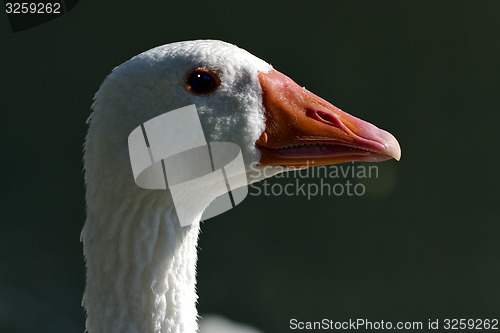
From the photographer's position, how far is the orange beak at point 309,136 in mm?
2191

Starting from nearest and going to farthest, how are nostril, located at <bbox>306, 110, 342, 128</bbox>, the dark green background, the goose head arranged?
1. the goose head
2. nostril, located at <bbox>306, 110, 342, 128</bbox>
3. the dark green background

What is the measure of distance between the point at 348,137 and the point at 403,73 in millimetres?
3567

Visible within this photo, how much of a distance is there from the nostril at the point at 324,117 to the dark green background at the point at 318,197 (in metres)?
3.08

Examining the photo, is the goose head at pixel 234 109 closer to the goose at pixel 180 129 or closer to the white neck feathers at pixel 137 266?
the goose at pixel 180 129

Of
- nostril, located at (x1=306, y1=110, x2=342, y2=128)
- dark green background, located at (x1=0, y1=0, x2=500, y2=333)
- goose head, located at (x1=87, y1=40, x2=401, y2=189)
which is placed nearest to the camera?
goose head, located at (x1=87, y1=40, x2=401, y2=189)

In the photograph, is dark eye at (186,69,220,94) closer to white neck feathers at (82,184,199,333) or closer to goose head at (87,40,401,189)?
goose head at (87,40,401,189)

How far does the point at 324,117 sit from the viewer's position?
7.32 ft

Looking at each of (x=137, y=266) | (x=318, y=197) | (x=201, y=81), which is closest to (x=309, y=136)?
(x=201, y=81)

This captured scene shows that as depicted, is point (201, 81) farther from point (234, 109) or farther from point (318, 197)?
point (318, 197)

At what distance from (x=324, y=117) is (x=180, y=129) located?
454mm

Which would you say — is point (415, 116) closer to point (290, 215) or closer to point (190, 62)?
point (290, 215)

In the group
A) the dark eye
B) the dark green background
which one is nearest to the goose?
the dark eye

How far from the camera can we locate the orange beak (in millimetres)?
2191

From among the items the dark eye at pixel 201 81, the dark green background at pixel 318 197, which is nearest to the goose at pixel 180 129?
the dark eye at pixel 201 81
